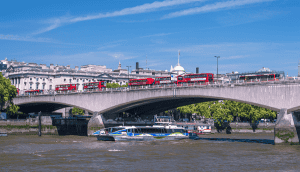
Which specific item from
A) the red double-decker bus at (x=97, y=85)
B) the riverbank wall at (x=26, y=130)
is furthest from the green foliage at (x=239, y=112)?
the riverbank wall at (x=26, y=130)

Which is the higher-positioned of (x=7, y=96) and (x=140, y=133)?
(x=7, y=96)

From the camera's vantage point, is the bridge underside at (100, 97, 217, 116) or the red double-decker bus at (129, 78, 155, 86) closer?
the bridge underside at (100, 97, 217, 116)

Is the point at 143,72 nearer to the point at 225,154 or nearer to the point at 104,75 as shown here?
the point at 104,75

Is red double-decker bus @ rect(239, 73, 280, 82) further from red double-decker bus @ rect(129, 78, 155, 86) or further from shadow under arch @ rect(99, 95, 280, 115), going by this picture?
red double-decker bus @ rect(129, 78, 155, 86)

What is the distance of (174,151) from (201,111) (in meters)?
68.0

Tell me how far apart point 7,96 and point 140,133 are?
37042 millimetres

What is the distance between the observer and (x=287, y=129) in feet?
204

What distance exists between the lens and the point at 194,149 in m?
59.6

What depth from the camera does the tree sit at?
9594 centimetres

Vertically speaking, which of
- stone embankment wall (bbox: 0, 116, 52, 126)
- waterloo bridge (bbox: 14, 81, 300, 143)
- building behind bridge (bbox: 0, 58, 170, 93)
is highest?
building behind bridge (bbox: 0, 58, 170, 93)

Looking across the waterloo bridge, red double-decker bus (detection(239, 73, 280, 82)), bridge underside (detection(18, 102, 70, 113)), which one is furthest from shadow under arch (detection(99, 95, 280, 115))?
bridge underside (detection(18, 102, 70, 113))

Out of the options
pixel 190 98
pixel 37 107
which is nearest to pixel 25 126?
pixel 37 107

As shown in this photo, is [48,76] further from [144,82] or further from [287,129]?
[287,129]

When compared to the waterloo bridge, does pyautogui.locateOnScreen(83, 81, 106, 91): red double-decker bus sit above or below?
above
